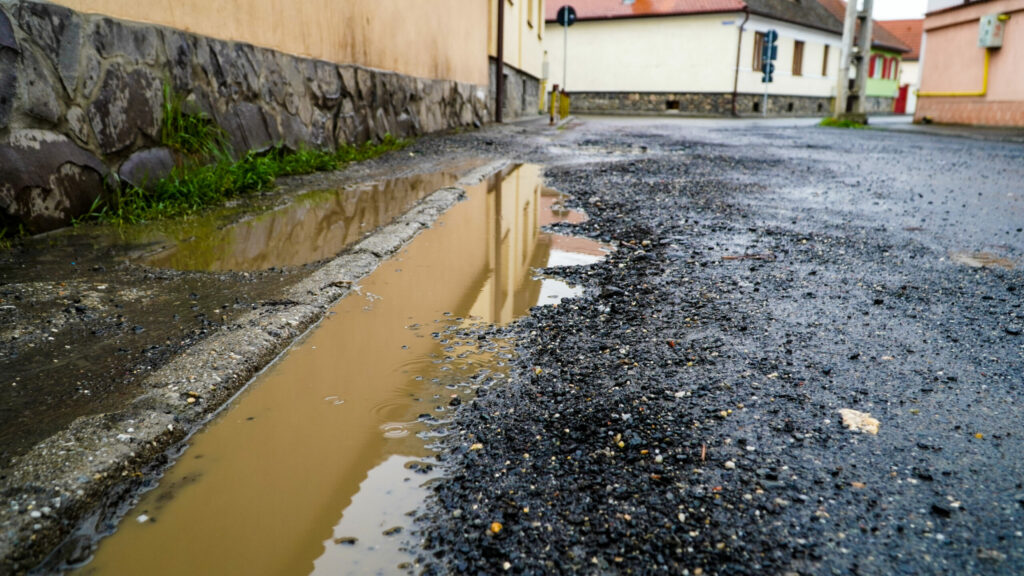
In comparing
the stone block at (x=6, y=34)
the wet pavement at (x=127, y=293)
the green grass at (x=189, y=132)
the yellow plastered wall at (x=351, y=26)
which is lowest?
the wet pavement at (x=127, y=293)

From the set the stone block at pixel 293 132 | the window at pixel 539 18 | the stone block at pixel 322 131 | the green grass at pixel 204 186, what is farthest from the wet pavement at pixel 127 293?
the window at pixel 539 18

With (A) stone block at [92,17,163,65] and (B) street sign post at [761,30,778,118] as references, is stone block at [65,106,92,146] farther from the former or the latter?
(B) street sign post at [761,30,778,118]

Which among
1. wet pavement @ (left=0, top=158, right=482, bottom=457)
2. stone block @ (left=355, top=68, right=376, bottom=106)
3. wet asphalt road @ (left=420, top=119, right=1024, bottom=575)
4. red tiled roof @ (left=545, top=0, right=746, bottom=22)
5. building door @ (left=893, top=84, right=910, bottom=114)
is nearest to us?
wet asphalt road @ (left=420, top=119, right=1024, bottom=575)

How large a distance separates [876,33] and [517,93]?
30798 mm

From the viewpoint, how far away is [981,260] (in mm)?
2939

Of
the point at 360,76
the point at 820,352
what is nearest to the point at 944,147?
the point at 360,76

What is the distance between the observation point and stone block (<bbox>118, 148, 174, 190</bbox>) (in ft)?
11.6

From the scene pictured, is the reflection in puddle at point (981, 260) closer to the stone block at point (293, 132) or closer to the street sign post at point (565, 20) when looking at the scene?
the stone block at point (293, 132)

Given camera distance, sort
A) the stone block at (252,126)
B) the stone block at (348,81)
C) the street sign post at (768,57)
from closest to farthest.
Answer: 1. the stone block at (252,126)
2. the stone block at (348,81)
3. the street sign post at (768,57)

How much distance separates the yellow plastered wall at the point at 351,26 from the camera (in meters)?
4.18

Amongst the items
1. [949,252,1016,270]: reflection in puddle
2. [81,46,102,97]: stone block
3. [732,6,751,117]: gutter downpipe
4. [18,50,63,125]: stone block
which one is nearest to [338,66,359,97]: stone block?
[81,46,102,97]: stone block

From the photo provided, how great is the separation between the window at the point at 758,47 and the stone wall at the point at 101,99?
84.6 ft

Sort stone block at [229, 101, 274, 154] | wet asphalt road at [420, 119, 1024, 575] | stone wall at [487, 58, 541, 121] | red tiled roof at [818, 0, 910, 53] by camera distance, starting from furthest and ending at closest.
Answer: red tiled roof at [818, 0, 910, 53], stone wall at [487, 58, 541, 121], stone block at [229, 101, 274, 154], wet asphalt road at [420, 119, 1024, 575]

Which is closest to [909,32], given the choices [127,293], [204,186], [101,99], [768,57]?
[768,57]
